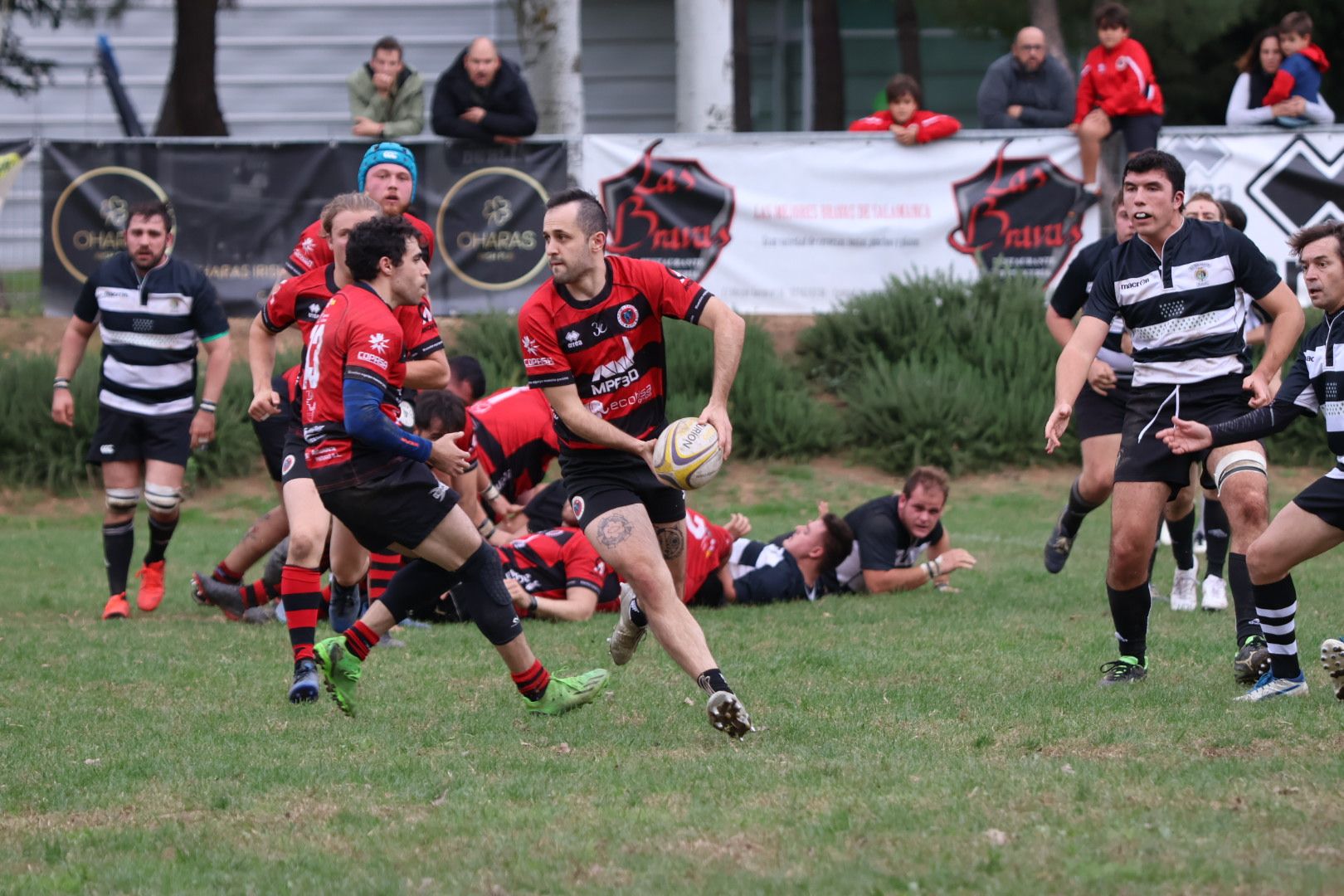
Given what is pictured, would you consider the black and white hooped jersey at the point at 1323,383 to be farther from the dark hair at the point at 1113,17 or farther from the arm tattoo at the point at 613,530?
the dark hair at the point at 1113,17

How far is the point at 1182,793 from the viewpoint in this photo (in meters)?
4.98

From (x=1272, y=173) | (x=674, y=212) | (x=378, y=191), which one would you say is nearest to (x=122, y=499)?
(x=378, y=191)

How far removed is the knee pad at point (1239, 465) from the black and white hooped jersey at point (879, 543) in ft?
10.5

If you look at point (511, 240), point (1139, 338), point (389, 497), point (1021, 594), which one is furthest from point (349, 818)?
point (511, 240)

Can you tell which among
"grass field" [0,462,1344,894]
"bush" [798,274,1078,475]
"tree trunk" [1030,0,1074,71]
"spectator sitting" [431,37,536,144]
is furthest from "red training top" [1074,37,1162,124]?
"grass field" [0,462,1344,894]

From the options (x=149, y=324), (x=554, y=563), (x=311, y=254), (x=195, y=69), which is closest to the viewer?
(x=311, y=254)

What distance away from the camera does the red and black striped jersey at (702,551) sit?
9.68 m

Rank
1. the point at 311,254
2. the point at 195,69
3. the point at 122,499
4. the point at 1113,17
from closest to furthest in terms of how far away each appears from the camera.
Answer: the point at 311,254, the point at 122,499, the point at 1113,17, the point at 195,69

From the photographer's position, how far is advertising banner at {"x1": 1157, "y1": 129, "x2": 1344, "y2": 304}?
14.2 m

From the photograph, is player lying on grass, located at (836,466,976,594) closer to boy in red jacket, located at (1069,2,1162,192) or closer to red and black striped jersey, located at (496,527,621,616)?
red and black striped jersey, located at (496,527,621,616)

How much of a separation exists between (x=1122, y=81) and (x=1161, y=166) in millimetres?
7866

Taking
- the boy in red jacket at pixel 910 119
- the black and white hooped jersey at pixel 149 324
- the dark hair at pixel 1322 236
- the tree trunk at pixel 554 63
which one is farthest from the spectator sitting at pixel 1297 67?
the black and white hooped jersey at pixel 149 324

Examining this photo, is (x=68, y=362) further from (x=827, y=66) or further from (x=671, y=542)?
(x=827, y=66)

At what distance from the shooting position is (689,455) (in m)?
6.24
